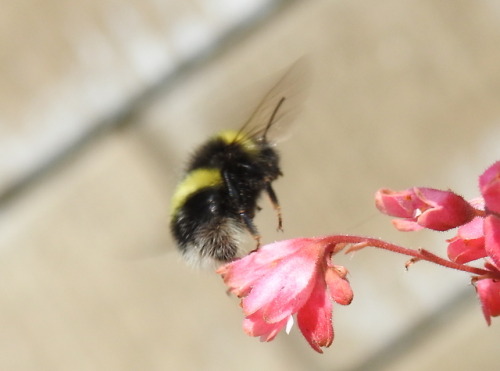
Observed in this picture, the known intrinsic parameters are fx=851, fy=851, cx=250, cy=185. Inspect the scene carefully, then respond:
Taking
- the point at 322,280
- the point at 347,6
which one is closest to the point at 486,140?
the point at 347,6

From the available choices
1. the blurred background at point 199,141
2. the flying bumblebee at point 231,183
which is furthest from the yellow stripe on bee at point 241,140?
the blurred background at point 199,141

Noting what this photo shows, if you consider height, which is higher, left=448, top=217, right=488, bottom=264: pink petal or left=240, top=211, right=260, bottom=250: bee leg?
left=240, top=211, right=260, bottom=250: bee leg

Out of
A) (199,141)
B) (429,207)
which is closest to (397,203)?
(429,207)

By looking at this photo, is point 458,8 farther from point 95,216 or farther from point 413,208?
point 413,208

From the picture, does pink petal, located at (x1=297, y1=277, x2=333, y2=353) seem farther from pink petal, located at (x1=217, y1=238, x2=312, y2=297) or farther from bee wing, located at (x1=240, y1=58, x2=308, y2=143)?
bee wing, located at (x1=240, y1=58, x2=308, y2=143)

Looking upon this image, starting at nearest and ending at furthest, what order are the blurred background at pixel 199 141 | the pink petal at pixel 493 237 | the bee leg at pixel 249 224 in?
the pink petal at pixel 493 237 < the bee leg at pixel 249 224 < the blurred background at pixel 199 141

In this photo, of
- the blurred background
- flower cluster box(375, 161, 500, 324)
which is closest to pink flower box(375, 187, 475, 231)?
flower cluster box(375, 161, 500, 324)

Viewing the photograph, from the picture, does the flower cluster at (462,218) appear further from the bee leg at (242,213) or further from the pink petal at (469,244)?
the bee leg at (242,213)
